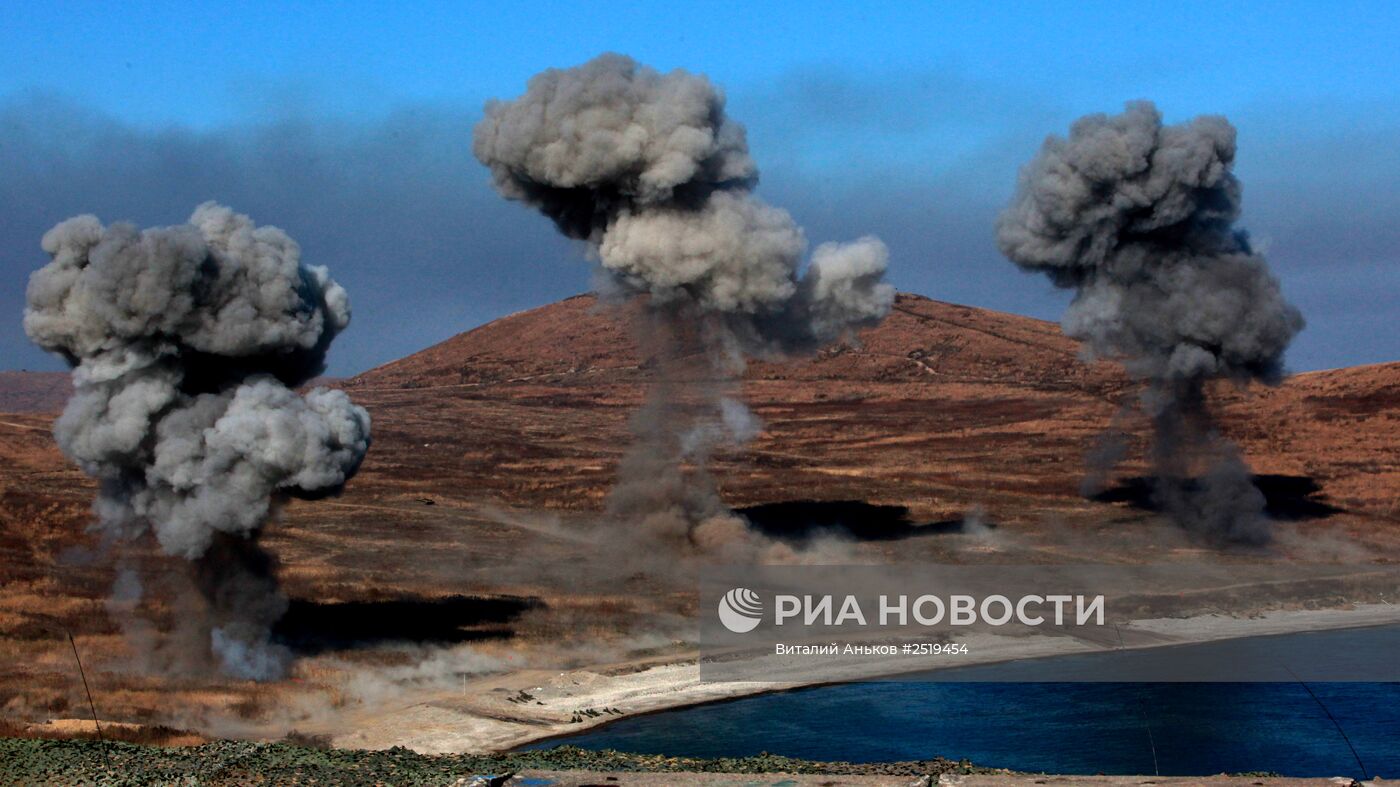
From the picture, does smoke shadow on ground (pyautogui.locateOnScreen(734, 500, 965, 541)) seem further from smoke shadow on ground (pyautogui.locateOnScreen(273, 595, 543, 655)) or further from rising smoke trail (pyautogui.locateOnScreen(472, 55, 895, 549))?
smoke shadow on ground (pyautogui.locateOnScreen(273, 595, 543, 655))

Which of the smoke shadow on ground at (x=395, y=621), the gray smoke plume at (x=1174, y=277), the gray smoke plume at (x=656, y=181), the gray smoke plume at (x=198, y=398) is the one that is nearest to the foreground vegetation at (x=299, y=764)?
the gray smoke plume at (x=198, y=398)

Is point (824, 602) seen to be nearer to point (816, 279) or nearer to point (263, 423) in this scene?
point (816, 279)

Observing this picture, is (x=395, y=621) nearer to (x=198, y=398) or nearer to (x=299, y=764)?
(x=198, y=398)

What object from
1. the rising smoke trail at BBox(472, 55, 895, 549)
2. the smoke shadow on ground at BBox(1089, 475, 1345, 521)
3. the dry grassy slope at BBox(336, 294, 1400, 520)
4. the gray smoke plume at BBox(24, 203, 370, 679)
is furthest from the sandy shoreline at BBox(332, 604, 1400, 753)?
the dry grassy slope at BBox(336, 294, 1400, 520)

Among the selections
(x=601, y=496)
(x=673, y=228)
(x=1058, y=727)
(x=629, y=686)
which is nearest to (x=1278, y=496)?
(x=601, y=496)

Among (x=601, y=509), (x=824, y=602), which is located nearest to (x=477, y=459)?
(x=601, y=509)
